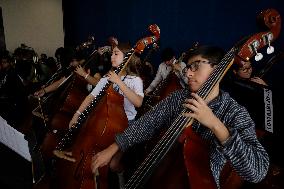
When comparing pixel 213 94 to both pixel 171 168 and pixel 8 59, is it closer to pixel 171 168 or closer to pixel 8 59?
pixel 171 168

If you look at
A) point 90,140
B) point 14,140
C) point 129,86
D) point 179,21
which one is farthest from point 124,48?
point 179,21

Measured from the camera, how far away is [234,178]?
7.89ft

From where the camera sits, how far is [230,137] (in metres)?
1.20

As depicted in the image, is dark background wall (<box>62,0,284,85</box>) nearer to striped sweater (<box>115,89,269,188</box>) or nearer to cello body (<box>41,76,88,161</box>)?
striped sweater (<box>115,89,269,188</box>)

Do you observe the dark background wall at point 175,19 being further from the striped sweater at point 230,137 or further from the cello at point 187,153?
the cello at point 187,153

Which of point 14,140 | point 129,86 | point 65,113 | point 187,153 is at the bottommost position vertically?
point 65,113

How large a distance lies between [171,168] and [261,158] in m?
0.37

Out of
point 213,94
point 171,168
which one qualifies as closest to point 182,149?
point 171,168

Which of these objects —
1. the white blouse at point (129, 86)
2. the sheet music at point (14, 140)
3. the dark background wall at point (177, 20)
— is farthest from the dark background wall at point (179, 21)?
the sheet music at point (14, 140)

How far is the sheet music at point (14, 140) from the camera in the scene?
4.83ft

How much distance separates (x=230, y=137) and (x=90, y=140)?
4.09 feet

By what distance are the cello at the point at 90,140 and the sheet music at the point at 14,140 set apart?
0.52 meters

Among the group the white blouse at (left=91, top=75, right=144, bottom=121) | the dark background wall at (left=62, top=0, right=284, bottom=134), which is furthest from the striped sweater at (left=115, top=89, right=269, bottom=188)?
the dark background wall at (left=62, top=0, right=284, bottom=134)

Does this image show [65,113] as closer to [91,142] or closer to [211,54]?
[91,142]
